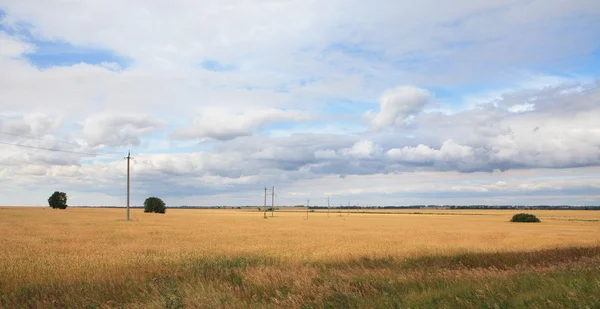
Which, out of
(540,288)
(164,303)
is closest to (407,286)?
(540,288)

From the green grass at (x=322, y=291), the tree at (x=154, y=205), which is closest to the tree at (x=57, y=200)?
the tree at (x=154, y=205)

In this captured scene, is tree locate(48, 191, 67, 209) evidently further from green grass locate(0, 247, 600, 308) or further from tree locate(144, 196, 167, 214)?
green grass locate(0, 247, 600, 308)

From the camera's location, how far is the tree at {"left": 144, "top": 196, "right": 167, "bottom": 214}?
18262 cm

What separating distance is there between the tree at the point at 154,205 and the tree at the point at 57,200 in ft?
108

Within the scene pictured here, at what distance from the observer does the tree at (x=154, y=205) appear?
18262cm

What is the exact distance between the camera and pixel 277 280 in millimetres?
13812

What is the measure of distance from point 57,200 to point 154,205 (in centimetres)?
3897

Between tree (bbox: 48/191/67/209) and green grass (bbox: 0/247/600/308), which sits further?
tree (bbox: 48/191/67/209)

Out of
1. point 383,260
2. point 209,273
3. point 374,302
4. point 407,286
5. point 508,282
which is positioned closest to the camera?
point 374,302

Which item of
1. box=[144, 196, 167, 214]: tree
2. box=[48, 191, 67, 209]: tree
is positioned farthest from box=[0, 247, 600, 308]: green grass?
box=[48, 191, 67, 209]: tree

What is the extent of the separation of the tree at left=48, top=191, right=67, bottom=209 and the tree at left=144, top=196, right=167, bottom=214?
33.0 metres

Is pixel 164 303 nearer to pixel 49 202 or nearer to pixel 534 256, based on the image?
pixel 534 256

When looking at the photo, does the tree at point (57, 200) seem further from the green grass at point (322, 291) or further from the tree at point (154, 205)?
the green grass at point (322, 291)

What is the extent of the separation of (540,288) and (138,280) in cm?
1181
